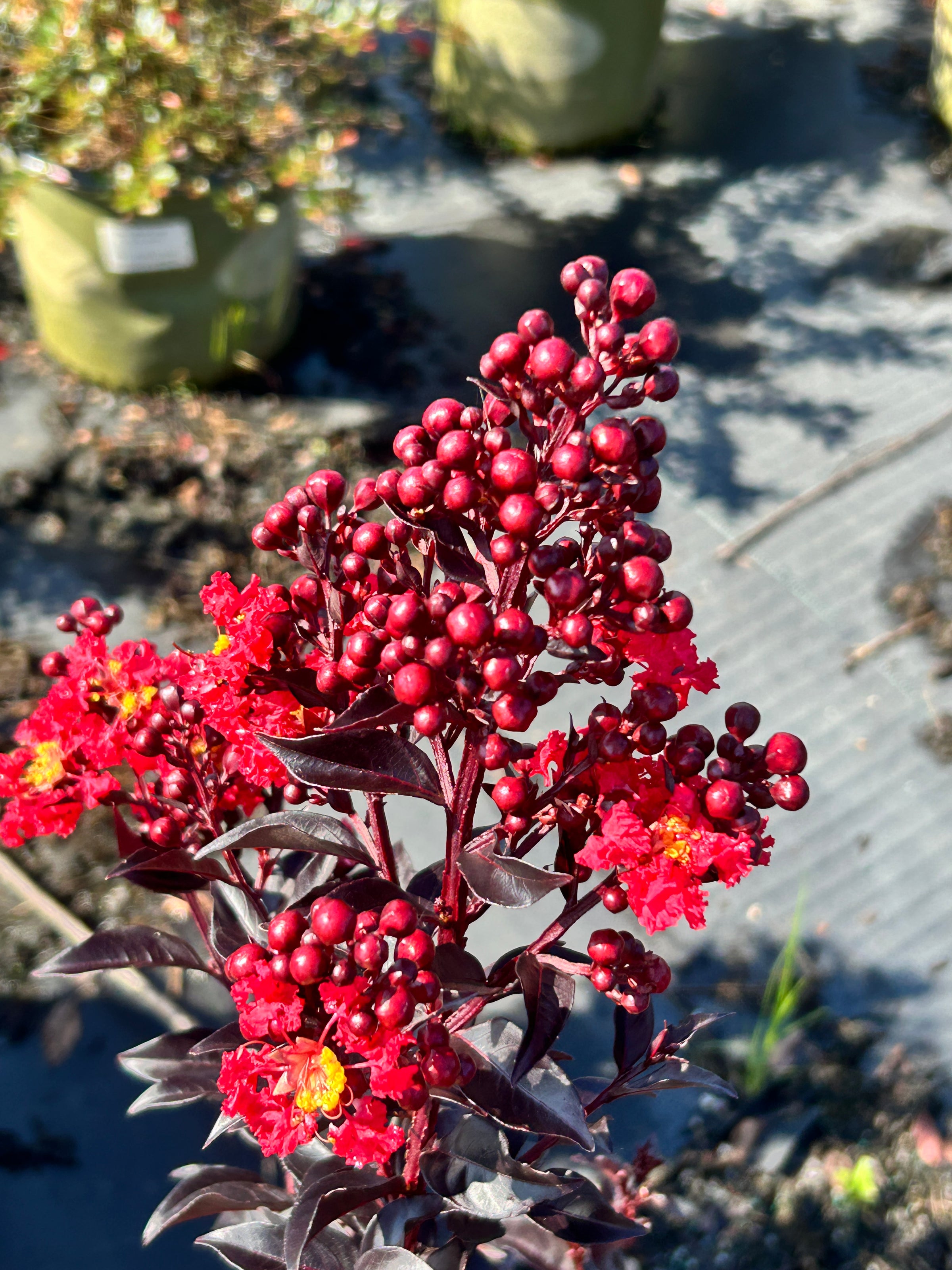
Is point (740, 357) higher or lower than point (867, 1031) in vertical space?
higher

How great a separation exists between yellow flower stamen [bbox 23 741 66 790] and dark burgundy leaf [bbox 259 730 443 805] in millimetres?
378

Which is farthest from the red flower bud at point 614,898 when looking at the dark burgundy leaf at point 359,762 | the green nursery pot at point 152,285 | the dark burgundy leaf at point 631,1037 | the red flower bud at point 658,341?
the green nursery pot at point 152,285

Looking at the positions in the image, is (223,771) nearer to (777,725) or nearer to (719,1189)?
(719,1189)

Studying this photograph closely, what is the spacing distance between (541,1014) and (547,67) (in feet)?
16.1

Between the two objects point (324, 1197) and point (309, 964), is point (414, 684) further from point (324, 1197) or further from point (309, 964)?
point (324, 1197)

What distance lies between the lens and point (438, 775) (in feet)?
3.64

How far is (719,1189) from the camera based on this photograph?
6.98 ft

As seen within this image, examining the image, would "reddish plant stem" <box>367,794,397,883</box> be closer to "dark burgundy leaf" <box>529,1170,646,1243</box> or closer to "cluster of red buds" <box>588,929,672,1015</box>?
"cluster of red buds" <box>588,929,672,1015</box>

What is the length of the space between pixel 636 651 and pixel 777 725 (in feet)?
6.88

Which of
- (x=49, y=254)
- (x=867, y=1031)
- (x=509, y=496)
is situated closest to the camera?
(x=509, y=496)

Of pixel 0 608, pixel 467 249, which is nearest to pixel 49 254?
pixel 0 608

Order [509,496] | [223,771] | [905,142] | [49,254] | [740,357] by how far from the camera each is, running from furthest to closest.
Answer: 1. [905,142]
2. [740,357]
3. [49,254]
4. [223,771]
5. [509,496]

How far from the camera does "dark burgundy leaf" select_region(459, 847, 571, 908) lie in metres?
0.99

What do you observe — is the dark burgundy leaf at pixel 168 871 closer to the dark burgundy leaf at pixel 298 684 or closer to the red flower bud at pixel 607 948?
the dark burgundy leaf at pixel 298 684
